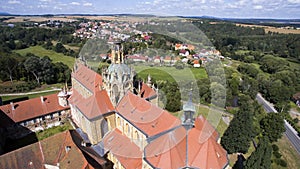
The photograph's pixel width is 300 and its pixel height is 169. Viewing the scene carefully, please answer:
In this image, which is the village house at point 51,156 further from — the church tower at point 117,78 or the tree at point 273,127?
the tree at point 273,127

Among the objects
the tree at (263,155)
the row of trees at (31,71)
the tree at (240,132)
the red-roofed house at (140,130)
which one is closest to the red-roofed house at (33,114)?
the red-roofed house at (140,130)

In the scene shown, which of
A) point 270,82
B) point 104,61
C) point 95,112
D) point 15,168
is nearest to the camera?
point 15,168

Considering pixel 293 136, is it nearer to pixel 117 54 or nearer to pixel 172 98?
pixel 172 98

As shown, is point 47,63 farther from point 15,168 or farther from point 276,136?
point 276,136

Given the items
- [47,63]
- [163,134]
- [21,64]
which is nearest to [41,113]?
[163,134]

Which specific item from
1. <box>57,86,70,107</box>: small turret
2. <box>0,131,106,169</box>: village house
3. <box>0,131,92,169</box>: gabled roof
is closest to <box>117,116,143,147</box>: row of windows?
<box>0,131,106,169</box>: village house
